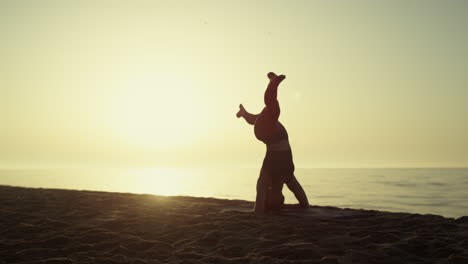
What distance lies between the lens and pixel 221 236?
17.0 ft

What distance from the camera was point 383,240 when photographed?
15.5 ft

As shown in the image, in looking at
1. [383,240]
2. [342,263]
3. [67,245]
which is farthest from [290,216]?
[67,245]

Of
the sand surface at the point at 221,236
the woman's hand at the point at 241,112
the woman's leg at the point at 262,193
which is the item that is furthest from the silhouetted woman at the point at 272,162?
the woman's hand at the point at 241,112

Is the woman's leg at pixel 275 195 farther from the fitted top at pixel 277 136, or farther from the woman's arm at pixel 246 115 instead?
the woman's arm at pixel 246 115

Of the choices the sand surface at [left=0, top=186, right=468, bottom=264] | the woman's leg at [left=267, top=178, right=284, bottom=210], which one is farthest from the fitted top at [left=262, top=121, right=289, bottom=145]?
the sand surface at [left=0, top=186, right=468, bottom=264]

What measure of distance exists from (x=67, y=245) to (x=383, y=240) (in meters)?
Answer: 3.69

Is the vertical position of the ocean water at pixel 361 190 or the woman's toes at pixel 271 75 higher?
the woman's toes at pixel 271 75

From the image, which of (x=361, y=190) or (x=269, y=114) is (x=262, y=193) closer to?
(x=269, y=114)

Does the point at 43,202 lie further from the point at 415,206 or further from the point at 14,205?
the point at 415,206

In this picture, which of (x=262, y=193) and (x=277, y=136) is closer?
(x=262, y=193)

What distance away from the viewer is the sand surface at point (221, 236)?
4.27 m

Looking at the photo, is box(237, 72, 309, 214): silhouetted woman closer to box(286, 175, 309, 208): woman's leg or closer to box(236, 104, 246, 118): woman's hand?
box(286, 175, 309, 208): woman's leg

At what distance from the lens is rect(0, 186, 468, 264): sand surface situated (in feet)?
14.0

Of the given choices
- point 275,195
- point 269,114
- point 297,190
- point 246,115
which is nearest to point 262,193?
Result: point 275,195
